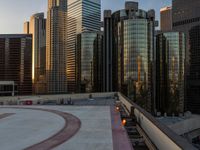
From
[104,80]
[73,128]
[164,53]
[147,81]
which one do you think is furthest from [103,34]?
[73,128]

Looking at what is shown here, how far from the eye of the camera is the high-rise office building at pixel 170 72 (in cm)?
16288

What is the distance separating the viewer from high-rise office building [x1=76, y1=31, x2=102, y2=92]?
167750mm

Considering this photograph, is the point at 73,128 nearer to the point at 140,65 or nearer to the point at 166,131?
the point at 166,131

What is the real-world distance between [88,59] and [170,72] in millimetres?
53739

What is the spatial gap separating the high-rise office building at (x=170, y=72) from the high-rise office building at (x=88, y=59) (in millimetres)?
41173

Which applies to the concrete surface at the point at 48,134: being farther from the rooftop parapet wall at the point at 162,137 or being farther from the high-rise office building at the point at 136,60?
the high-rise office building at the point at 136,60

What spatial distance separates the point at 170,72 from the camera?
167250 millimetres

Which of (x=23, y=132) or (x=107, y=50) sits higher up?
(x=107, y=50)

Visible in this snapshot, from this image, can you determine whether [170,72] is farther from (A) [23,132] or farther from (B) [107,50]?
(A) [23,132]

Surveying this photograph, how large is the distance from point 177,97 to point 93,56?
59.4 m

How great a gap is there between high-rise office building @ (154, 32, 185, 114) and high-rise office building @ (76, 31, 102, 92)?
4117 cm

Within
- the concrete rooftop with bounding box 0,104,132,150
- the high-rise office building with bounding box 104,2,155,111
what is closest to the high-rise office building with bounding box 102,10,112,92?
the high-rise office building with bounding box 104,2,155,111

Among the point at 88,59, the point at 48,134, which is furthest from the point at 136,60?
the point at 48,134

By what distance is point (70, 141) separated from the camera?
1502 cm
